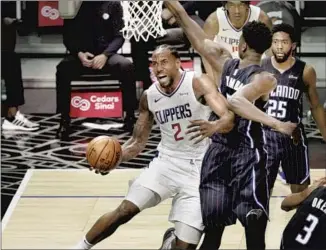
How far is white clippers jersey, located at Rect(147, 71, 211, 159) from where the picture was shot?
231 inches

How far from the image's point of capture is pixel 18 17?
827cm

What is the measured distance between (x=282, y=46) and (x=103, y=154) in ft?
4.01

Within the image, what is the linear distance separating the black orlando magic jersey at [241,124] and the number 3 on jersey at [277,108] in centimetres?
31

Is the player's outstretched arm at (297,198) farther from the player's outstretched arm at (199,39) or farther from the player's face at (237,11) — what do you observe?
the player's face at (237,11)

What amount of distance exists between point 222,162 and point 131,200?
56 centimetres

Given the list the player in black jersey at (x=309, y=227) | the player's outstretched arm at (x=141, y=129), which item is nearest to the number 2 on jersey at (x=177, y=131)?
the player's outstretched arm at (x=141, y=129)

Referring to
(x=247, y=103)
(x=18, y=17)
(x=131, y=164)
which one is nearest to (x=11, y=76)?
(x=18, y=17)

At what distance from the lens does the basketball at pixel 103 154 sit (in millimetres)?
5703

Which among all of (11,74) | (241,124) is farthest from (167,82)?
(11,74)

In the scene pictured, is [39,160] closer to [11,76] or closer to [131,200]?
[11,76]

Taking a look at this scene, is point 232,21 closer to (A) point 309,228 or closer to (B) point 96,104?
(A) point 309,228

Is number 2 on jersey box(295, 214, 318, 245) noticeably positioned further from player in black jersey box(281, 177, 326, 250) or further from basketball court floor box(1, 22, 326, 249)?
basketball court floor box(1, 22, 326, 249)

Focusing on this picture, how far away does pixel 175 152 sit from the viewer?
594cm

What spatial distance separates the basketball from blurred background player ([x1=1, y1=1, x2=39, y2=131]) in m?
2.16
